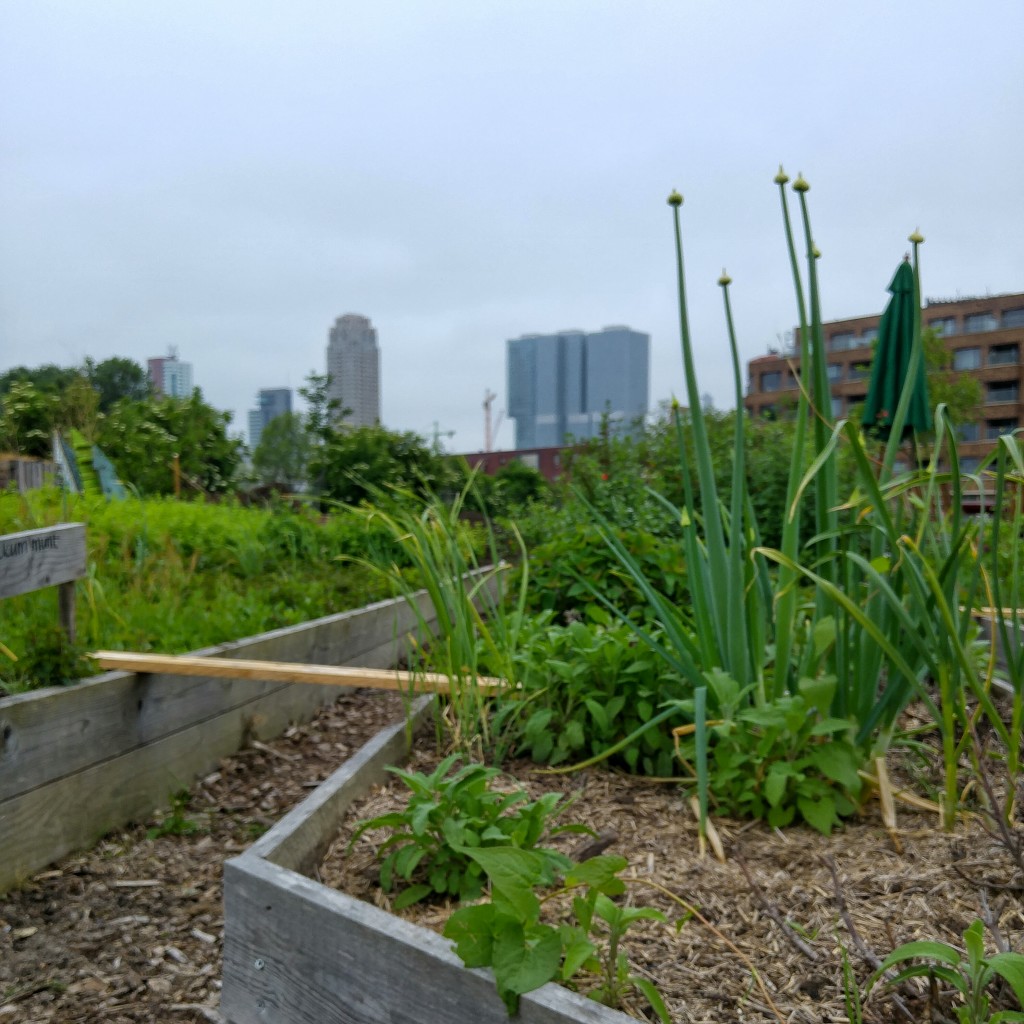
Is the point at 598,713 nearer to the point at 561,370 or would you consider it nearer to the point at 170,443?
the point at 170,443

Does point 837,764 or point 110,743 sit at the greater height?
point 837,764

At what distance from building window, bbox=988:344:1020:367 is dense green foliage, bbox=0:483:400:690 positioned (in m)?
50.9

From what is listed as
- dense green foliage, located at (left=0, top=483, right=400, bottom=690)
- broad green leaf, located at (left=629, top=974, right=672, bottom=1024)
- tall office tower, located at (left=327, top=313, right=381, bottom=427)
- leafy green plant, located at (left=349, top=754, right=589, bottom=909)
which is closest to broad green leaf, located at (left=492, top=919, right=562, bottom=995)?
broad green leaf, located at (left=629, top=974, right=672, bottom=1024)

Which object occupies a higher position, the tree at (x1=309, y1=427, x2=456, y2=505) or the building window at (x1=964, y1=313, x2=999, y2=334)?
the building window at (x1=964, y1=313, x2=999, y2=334)

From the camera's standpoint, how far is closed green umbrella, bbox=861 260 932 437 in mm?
2906

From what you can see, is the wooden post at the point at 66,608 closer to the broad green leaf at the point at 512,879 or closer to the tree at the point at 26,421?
the broad green leaf at the point at 512,879

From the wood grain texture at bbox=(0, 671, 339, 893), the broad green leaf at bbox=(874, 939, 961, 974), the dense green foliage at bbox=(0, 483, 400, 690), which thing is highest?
the dense green foliage at bbox=(0, 483, 400, 690)

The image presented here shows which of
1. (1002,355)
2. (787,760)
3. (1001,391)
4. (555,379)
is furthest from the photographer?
(1001,391)

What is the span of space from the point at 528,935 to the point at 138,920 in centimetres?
148

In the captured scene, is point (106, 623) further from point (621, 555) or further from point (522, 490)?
point (522, 490)

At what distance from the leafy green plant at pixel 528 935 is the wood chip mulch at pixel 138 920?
3.12ft

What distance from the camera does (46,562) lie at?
2.76 meters

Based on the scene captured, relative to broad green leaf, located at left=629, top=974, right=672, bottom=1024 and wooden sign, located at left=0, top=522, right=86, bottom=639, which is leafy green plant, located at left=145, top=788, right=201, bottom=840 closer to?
wooden sign, located at left=0, top=522, right=86, bottom=639

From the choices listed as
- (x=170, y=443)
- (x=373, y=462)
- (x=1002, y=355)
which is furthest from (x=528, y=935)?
(x=1002, y=355)
